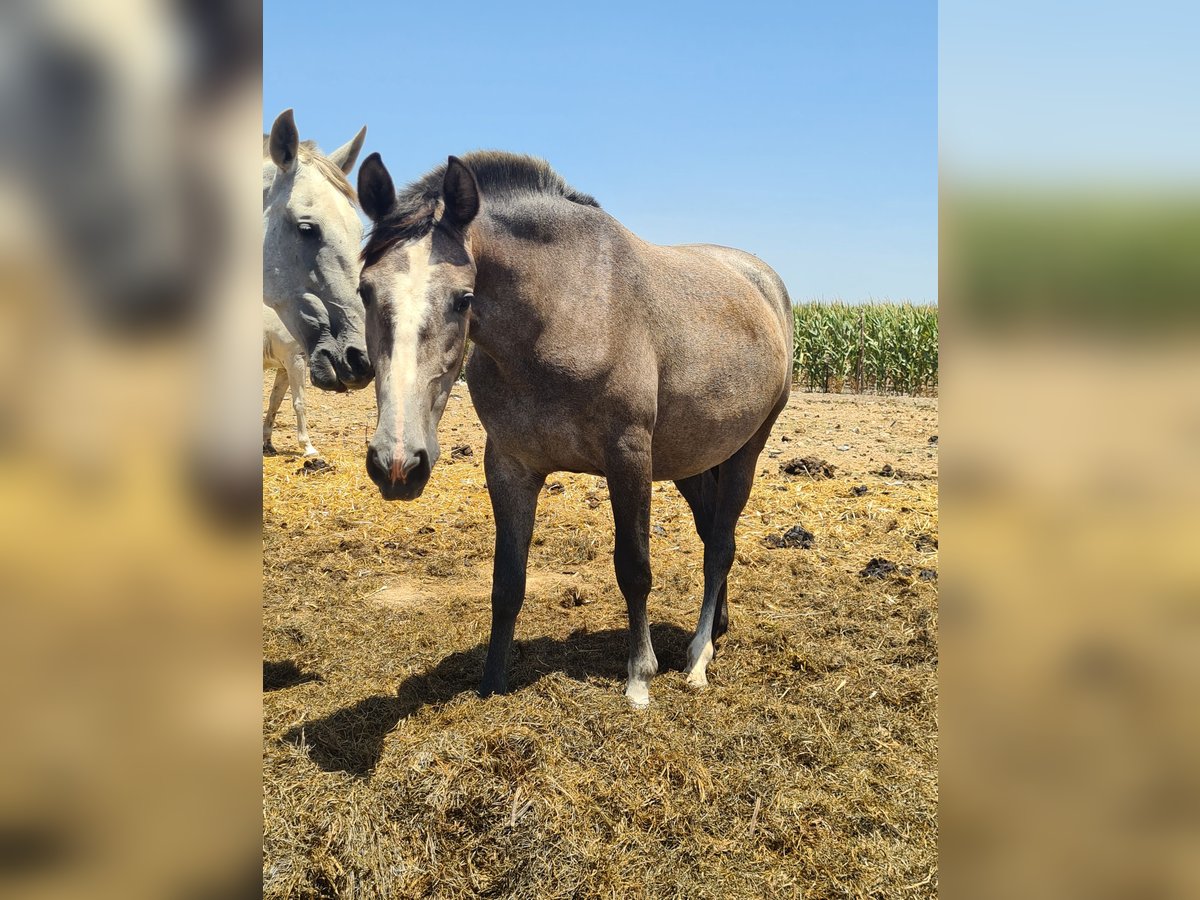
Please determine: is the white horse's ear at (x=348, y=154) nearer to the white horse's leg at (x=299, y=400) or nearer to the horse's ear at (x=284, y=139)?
the horse's ear at (x=284, y=139)

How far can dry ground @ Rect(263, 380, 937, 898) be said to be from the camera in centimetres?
268

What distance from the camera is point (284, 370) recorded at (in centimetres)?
1038

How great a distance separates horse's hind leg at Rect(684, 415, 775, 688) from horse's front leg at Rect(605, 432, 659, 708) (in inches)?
14.7

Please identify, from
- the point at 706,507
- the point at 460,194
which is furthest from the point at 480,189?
the point at 706,507

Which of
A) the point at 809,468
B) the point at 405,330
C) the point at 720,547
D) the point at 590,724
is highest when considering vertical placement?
the point at 405,330

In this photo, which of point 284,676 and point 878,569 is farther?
point 878,569

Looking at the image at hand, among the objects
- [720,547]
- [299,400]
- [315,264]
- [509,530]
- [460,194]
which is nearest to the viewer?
[460,194]

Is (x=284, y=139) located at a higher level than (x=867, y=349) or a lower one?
lower

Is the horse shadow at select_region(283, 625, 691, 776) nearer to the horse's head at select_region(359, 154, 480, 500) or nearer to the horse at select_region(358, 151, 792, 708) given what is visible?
the horse at select_region(358, 151, 792, 708)

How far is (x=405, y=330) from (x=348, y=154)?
2532 mm
